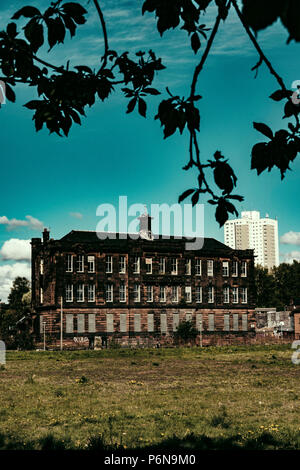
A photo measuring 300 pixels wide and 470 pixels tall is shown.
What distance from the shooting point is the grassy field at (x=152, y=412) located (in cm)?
1000

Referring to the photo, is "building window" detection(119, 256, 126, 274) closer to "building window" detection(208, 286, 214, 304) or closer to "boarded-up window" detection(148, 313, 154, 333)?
"boarded-up window" detection(148, 313, 154, 333)

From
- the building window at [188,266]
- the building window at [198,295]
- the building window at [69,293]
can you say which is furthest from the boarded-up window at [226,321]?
the building window at [69,293]

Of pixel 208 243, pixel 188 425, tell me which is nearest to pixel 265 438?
pixel 188 425

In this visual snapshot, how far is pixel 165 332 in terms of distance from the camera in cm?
7431

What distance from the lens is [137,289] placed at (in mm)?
73688

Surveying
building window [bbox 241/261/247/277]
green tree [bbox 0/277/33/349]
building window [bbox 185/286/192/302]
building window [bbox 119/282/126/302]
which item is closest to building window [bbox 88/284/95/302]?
building window [bbox 119/282/126/302]

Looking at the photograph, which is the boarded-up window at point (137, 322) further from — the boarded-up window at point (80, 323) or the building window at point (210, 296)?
the building window at point (210, 296)

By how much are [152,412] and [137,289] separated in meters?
60.3

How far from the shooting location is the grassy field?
32.8 feet

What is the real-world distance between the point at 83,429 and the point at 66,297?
196 ft

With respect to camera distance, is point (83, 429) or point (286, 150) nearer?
point (286, 150)

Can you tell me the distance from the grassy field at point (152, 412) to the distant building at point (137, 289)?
154 ft

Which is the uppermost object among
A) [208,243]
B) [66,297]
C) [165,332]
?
[208,243]
